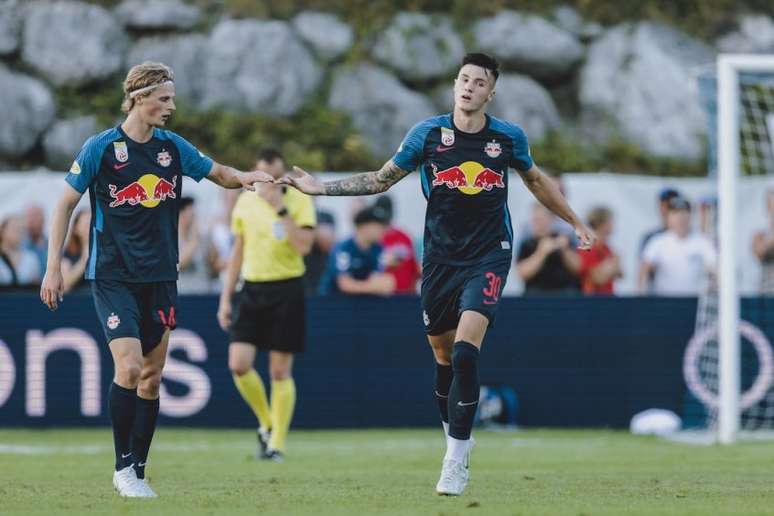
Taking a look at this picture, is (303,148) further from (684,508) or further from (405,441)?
(684,508)

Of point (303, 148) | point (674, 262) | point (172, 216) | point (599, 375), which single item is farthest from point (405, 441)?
point (303, 148)

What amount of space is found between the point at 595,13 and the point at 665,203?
9855 mm

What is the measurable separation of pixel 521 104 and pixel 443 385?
15020mm

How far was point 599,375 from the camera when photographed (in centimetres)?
1662

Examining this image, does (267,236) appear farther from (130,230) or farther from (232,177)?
(130,230)

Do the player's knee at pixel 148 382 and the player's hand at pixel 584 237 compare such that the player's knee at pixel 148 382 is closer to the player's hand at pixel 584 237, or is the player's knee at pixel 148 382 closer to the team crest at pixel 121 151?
the team crest at pixel 121 151

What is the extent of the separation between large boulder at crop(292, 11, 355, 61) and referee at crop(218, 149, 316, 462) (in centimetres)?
1165

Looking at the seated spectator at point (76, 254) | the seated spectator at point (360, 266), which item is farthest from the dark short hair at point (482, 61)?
the seated spectator at point (76, 254)

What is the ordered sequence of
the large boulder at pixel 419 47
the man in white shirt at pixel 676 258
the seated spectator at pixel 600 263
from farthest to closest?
the large boulder at pixel 419 47, the seated spectator at pixel 600 263, the man in white shirt at pixel 676 258

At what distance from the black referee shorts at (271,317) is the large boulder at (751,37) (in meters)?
15.2

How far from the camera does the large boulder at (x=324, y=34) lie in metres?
25.0

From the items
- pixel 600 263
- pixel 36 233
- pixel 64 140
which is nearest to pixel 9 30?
pixel 64 140

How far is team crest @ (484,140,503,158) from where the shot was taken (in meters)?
9.77

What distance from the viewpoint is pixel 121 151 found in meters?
9.41
